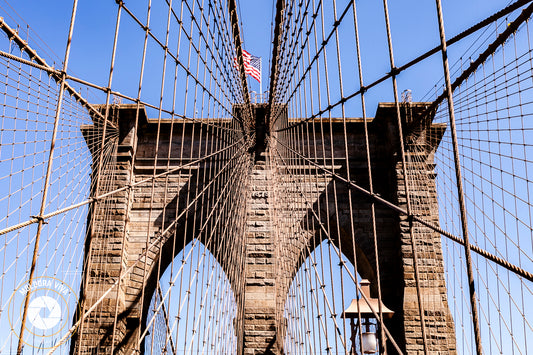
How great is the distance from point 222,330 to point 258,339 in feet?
6.31

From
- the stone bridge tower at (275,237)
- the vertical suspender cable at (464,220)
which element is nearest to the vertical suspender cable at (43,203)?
the vertical suspender cable at (464,220)

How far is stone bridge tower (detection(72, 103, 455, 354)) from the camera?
843 cm

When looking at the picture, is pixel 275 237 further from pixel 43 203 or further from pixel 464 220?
pixel 464 220

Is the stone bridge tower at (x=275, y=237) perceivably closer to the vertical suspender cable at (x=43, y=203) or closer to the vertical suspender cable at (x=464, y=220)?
the vertical suspender cable at (x=43, y=203)

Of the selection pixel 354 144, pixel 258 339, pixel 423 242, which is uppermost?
pixel 354 144

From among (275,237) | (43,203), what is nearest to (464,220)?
(43,203)

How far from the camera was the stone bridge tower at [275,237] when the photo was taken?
8.43 metres

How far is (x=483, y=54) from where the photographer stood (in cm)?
620

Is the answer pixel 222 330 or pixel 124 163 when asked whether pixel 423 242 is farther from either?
pixel 124 163

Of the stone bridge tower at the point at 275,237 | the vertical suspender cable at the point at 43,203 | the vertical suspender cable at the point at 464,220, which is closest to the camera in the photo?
the vertical suspender cable at the point at 464,220

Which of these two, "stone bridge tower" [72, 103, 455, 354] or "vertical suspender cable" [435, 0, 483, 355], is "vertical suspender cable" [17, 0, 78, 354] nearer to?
"vertical suspender cable" [435, 0, 483, 355]

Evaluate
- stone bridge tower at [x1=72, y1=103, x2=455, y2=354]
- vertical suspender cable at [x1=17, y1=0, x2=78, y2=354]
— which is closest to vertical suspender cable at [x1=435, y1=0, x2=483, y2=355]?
vertical suspender cable at [x1=17, y1=0, x2=78, y2=354]

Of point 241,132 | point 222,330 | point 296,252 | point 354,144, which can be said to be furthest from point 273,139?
point 222,330

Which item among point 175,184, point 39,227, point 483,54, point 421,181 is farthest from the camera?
point 175,184
